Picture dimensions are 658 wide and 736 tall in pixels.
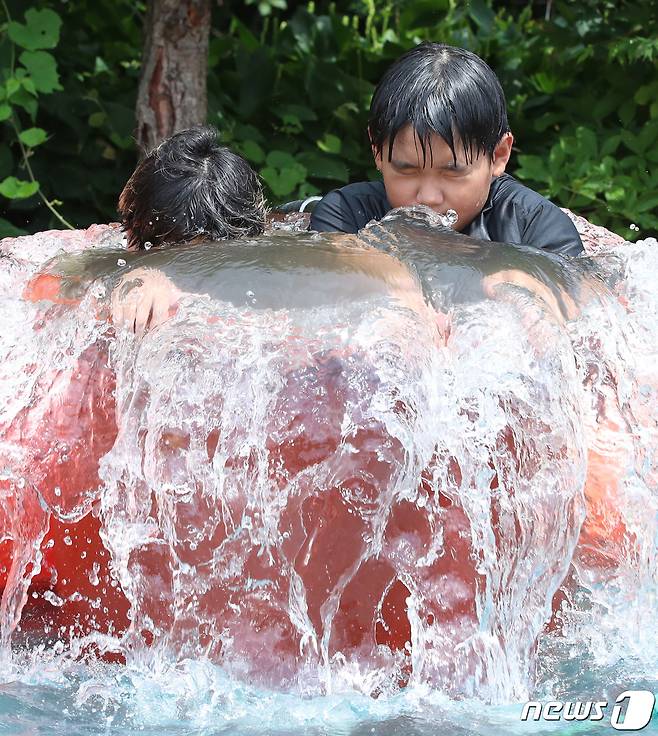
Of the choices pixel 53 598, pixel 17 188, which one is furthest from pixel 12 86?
pixel 53 598

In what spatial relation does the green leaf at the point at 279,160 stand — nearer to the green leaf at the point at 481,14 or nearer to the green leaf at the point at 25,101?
the green leaf at the point at 25,101

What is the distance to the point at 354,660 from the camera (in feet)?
6.18

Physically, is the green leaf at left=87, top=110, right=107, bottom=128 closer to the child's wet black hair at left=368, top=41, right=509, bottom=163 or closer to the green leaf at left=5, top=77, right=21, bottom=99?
the green leaf at left=5, top=77, right=21, bottom=99

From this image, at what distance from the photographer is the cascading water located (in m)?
1.84

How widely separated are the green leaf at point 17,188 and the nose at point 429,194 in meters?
1.82

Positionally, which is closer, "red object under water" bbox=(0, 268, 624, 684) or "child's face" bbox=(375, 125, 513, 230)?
"red object under water" bbox=(0, 268, 624, 684)

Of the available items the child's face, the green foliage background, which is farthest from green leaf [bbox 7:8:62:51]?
the child's face

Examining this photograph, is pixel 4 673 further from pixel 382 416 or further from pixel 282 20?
pixel 282 20

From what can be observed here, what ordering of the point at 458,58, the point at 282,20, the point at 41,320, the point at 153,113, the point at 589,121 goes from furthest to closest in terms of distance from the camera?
the point at 282,20
the point at 589,121
the point at 153,113
the point at 458,58
the point at 41,320

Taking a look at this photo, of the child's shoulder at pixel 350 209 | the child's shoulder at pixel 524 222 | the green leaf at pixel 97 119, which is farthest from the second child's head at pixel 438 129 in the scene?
the green leaf at pixel 97 119

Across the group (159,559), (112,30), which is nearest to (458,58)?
(159,559)

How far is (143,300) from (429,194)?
62 centimetres

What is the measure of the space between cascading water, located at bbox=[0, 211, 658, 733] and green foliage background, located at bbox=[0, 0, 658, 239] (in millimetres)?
2013

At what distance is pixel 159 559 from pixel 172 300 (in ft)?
1.38
